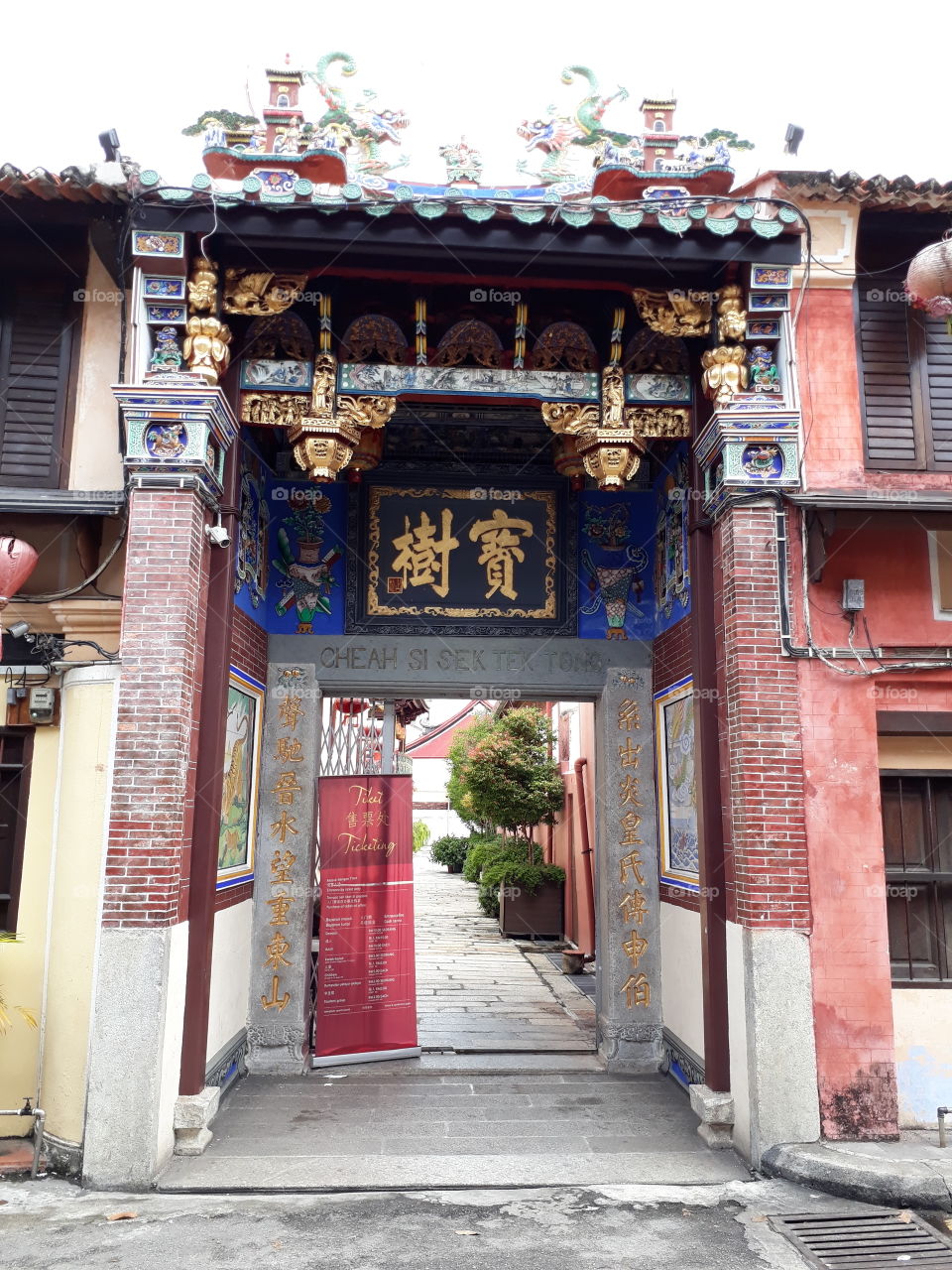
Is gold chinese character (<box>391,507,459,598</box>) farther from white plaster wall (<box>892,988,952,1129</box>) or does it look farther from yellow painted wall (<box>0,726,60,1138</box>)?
white plaster wall (<box>892,988,952,1129</box>)

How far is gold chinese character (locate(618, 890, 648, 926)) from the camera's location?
23.7ft

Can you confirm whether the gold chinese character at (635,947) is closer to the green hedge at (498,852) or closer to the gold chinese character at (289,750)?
the gold chinese character at (289,750)

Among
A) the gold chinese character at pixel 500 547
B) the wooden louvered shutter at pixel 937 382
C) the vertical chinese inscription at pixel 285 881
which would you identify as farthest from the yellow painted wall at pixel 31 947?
the wooden louvered shutter at pixel 937 382

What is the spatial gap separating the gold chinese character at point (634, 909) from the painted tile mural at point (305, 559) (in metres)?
3.19

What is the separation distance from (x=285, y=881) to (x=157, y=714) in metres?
2.51

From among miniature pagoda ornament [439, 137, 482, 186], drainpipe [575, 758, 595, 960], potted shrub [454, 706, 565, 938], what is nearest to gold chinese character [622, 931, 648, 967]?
drainpipe [575, 758, 595, 960]

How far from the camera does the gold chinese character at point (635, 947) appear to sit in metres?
7.20

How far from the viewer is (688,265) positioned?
5668 mm

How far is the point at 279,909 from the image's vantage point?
714 centimetres

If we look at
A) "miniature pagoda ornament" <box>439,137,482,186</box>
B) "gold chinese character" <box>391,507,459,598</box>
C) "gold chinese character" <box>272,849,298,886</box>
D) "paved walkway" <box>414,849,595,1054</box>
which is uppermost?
"miniature pagoda ornament" <box>439,137,482,186</box>

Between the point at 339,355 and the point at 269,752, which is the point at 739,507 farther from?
the point at 269,752

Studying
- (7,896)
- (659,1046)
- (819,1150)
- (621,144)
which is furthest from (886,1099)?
(621,144)

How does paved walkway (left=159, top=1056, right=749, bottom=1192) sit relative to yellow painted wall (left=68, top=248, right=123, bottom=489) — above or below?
below

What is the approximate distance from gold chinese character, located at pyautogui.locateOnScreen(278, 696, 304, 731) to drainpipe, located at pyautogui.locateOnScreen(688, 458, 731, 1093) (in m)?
3.15
